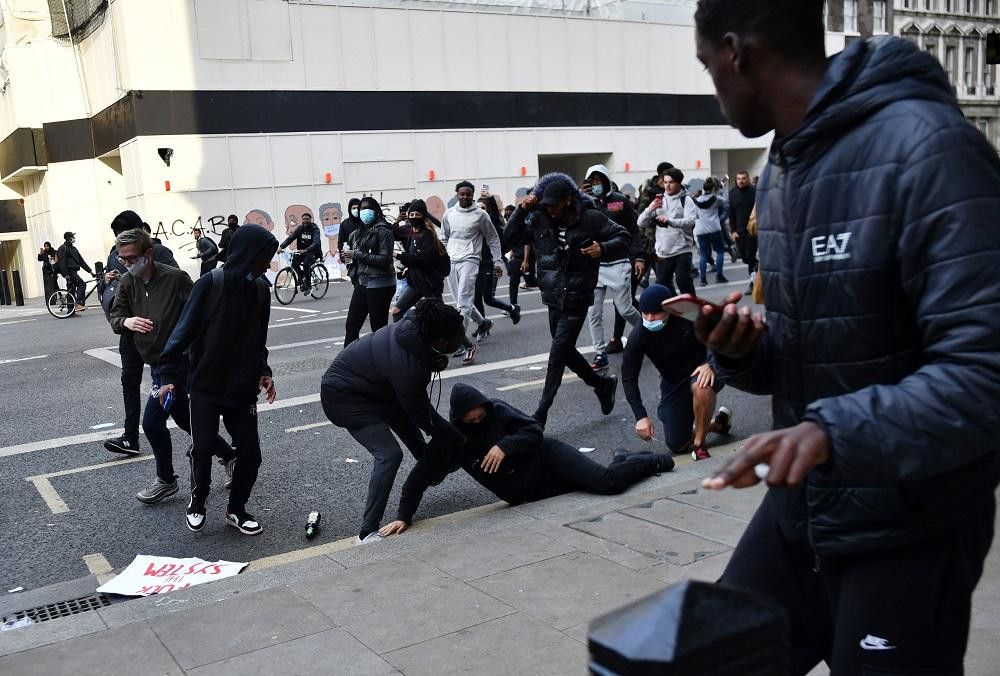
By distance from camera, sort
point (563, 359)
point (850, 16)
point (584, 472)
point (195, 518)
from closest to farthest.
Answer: point (584, 472), point (195, 518), point (563, 359), point (850, 16)

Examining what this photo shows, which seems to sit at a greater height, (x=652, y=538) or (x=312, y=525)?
(x=652, y=538)

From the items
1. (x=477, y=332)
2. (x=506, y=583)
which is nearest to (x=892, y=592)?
(x=506, y=583)

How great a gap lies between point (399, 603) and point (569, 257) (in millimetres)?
4475

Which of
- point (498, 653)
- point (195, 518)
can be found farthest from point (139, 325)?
point (498, 653)

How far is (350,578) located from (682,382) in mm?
3360

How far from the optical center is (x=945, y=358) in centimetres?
155

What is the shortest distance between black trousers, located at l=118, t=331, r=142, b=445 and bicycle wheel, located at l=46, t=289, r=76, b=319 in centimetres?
1448

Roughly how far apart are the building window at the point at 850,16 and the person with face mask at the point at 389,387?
150 ft

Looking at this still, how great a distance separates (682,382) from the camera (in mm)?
7195

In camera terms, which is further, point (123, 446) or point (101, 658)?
point (123, 446)

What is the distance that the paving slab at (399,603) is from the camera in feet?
13.1

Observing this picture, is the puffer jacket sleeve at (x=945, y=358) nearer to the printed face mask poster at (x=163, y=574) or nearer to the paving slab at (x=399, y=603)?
the paving slab at (x=399, y=603)

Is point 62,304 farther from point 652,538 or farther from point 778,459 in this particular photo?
point 778,459

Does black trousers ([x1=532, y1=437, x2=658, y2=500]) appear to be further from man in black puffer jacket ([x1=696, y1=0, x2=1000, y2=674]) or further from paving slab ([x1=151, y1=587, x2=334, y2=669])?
man in black puffer jacket ([x1=696, y1=0, x2=1000, y2=674])
